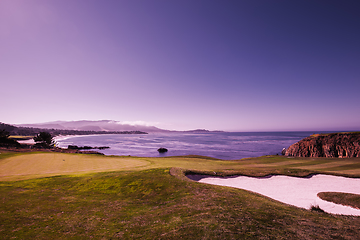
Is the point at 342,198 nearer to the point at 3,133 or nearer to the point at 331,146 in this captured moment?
the point at 331,146

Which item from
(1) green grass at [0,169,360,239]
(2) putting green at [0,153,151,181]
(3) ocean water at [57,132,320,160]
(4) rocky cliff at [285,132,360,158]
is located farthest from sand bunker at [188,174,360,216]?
(3) ocean water at [57,132,320,160]

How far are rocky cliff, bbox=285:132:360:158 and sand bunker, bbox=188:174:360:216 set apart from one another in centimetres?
2415

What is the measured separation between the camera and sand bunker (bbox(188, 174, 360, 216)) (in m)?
9.13

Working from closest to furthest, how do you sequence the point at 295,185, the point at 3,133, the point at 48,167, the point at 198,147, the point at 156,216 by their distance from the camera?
the point at 156,216 → the point at 295,185 → the point at 48,167 → the point at 3,133 → the point at 198,147

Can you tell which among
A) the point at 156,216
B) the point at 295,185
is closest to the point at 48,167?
the point at 156,216

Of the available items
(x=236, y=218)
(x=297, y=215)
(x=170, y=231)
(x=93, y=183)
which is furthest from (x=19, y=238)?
(x=297, y=215)

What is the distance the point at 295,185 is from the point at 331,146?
30254 millimetres

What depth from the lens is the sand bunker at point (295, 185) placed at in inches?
360

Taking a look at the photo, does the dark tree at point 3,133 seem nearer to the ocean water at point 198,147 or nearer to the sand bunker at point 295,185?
the ocean water at point 198,147

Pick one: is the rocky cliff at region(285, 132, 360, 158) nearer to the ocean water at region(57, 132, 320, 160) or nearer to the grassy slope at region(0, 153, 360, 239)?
the ocean water at region(57, 132, 320, 160)

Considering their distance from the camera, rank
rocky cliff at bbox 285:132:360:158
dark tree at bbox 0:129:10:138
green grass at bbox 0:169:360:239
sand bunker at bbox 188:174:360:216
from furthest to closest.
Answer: dark tree at bbox 0:129:10:138, rocky cliff at bbox 285:132:360:158, sand bunker at bbox 188:174:360:216, green grass at bbox 0:169:360:239

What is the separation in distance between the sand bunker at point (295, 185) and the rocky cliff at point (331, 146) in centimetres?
2415

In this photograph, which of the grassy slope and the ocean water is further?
the ocean water

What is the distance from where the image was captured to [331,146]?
103ft
